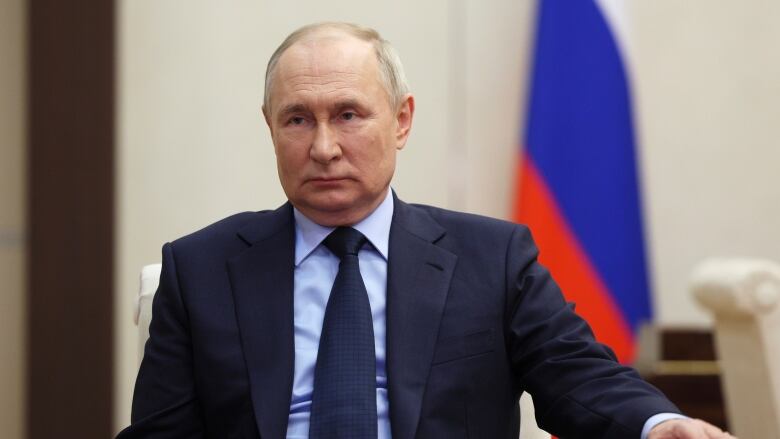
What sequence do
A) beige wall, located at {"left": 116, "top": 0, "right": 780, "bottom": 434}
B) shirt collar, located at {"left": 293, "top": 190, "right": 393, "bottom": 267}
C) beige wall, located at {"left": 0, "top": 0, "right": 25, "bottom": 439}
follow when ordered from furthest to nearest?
beige wall, located at {"left": 116, "top": 0, "right": 780, "bottom": 434} < beige wall, located at {"left": 0, "top": 0, "right": 25, "bottom": 439} < shirt collar, located at {"left": 293, "top": 190, "right": 393, "bottom": 267}

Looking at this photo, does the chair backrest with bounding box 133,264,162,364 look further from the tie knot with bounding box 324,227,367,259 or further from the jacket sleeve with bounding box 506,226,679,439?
the jacket sleeve with bounding box 506,226,679,439

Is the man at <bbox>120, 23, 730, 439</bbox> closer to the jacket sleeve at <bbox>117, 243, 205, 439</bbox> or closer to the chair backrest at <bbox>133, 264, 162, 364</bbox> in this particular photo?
the jacket sleeve at <bbox>117, 243, 205, 439</bbox>

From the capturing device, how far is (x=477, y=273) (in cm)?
222

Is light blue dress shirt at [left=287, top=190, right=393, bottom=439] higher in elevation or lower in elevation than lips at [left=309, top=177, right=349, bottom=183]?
lower

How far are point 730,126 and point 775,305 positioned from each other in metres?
2.43

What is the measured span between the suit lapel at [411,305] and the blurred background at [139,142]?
207 cm

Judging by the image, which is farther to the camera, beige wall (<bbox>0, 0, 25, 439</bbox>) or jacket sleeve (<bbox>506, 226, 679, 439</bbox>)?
beige wall (<bbox>0, 0, 25, 439</bbox>)

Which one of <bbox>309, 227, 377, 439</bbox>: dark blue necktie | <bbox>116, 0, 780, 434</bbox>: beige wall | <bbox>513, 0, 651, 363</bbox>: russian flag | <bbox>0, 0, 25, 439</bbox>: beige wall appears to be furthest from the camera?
<bbox>513, 0, 651, 363</bbox>: russian flag

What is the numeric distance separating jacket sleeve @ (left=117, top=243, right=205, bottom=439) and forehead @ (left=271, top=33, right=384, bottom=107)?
0.47 metres

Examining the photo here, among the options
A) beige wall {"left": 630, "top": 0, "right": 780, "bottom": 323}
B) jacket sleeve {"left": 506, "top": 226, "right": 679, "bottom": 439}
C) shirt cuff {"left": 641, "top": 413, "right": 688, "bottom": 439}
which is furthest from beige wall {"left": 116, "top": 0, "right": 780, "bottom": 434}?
shirt cuff {"left": 641, "top": 413, "right": 688, "bottom": 439}

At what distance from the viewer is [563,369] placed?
2.08m

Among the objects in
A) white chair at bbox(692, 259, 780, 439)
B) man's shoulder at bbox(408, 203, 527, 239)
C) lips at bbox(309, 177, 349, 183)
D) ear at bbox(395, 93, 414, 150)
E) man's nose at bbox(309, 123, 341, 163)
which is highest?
ear at bbox(395, 93, 414, 150)

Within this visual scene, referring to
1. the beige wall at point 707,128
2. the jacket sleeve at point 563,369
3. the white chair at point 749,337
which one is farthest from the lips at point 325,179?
the beige wall at point 707,128

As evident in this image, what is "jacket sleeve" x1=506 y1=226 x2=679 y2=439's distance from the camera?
198cm
